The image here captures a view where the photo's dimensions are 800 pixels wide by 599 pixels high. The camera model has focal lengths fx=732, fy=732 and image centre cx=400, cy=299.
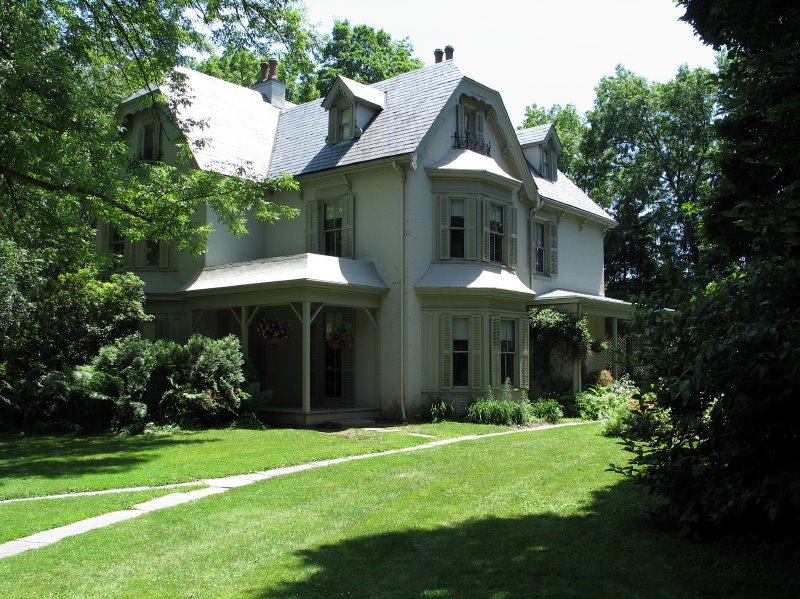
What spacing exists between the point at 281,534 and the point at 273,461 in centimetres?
478

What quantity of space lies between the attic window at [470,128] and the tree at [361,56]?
19.2m

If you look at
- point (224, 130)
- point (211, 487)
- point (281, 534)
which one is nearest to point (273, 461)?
point (211, 487)

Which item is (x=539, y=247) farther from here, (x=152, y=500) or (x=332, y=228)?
(x=152, y=500)

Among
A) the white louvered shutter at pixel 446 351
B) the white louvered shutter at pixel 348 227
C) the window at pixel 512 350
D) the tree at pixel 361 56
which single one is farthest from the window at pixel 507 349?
the tree at pixel 361 56

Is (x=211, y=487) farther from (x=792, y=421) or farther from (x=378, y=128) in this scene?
(x=378, y=128)

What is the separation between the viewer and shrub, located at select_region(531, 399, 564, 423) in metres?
18.6

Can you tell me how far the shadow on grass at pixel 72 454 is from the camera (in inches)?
439

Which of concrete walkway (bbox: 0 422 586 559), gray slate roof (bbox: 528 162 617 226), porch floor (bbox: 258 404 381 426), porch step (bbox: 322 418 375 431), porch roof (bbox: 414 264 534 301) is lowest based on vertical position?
concrete walkway (bbox: 0 422 586 559)

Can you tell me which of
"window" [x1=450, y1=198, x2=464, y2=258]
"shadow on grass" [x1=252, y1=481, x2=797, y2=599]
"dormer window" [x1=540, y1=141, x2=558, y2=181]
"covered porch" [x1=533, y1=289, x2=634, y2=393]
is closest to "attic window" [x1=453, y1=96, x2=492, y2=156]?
"window" [x1=450, y1=198, x2=464, y2=258]

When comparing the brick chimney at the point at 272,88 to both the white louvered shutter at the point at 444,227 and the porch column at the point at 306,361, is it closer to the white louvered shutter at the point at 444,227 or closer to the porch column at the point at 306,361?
the white louvered shutter at the point at 444,227

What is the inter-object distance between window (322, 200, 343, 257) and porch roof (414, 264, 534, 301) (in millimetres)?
2789

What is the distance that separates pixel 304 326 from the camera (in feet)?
55.3

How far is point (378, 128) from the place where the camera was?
19859mm

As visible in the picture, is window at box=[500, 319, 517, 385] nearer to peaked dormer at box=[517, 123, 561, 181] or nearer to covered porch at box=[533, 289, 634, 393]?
covered porch at box=[533, 289, 634, 393]
